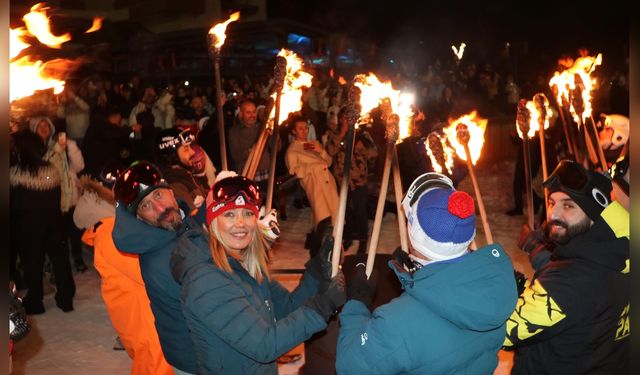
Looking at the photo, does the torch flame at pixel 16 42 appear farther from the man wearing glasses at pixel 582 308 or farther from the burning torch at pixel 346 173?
the man wearing glasses at pixel 582 308

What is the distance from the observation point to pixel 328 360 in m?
4.21

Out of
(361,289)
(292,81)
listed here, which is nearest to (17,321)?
(361,289)

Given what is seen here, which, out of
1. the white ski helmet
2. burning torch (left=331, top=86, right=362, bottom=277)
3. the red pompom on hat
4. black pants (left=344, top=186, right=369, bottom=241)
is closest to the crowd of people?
the red pompom on hat

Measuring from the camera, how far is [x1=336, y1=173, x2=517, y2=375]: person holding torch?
2320 mm

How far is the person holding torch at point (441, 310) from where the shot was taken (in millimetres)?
2320

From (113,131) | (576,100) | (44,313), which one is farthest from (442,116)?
(44,313)

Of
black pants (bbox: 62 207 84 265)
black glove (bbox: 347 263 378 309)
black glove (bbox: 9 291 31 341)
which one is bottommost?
black pants (bbox: 62 207 84 265)

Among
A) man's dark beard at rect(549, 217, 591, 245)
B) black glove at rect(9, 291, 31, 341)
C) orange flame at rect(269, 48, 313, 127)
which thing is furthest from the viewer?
orange flame at rect(269, 48, 313, 127)

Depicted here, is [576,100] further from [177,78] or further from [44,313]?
[177,78]

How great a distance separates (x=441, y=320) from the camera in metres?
2.36

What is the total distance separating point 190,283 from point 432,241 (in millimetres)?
1078

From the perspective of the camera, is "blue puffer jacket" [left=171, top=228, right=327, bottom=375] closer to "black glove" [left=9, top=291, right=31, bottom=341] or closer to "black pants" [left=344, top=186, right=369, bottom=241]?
"black glove" [left=9, top=291, right=31, bottom=341]

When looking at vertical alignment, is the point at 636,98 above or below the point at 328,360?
above

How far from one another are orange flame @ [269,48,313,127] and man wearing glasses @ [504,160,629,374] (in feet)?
7.69
